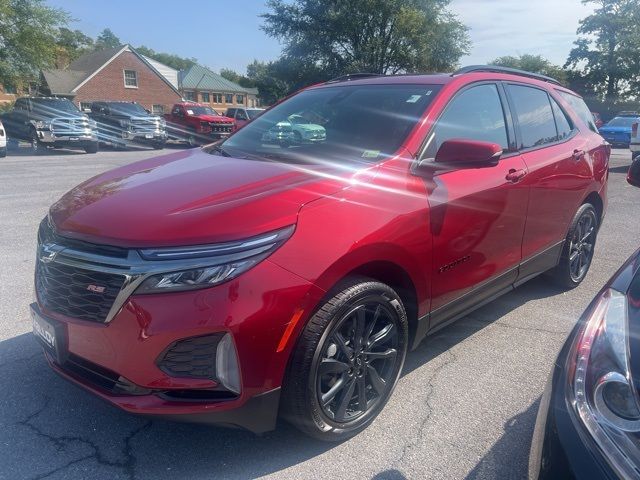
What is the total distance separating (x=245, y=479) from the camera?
2420mm

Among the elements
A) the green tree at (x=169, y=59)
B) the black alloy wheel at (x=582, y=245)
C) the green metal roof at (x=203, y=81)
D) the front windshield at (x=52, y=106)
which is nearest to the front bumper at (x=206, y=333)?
the black alloy wheel at (x=582, y=245)

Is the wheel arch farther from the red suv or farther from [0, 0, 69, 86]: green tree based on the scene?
[0, 0, 69, 86]: green tree

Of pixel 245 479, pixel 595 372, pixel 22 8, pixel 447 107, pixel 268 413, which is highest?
pixel 22 8

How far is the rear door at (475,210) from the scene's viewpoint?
3.05 m

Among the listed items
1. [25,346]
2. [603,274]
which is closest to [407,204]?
[25,346]

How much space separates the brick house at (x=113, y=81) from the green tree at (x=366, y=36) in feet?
52.7

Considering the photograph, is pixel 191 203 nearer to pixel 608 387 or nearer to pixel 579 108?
pixel 608 387

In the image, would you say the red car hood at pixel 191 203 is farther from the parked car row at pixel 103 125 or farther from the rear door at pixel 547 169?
the parked car row at pixel 103 125

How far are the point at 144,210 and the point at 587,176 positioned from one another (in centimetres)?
387

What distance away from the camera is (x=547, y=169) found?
404cm

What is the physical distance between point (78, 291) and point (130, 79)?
5177 centimetres

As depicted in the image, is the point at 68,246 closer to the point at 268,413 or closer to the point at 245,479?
the point at 268,413

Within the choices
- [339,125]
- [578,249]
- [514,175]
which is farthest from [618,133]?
[339,125]

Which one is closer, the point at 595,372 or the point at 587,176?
the point at 595,372
